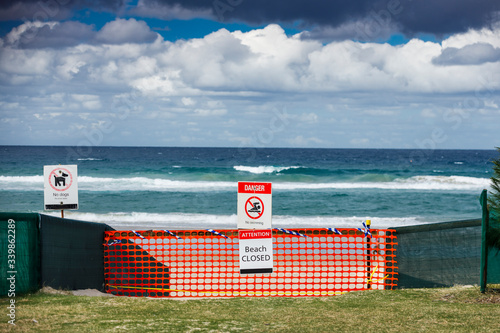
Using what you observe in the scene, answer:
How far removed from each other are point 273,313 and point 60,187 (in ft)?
17.0

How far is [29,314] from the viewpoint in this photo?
22.0ft

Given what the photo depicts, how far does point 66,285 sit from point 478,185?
47.6m

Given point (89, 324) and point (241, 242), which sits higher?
point (241, 242)

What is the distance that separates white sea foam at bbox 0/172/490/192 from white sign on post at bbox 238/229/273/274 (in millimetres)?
33861

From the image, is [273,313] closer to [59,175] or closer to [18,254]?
[18,254]

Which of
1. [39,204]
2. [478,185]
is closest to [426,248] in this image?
[39,204]

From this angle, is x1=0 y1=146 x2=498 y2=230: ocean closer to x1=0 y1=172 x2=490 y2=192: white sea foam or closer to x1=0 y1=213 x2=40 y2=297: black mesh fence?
x1=0 y1=172 x2=490 y2=192: white sea foam

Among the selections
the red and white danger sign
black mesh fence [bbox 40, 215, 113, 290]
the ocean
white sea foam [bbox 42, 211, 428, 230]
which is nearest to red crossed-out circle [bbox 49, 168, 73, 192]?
black mesh fence [bbox 40, 215, 113, 290]

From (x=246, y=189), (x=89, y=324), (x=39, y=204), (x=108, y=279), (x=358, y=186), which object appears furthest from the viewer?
(x=358, y=186)

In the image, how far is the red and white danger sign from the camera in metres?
8.60

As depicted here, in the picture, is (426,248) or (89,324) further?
(426,248)

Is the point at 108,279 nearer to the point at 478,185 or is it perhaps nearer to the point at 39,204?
the point at 39,204

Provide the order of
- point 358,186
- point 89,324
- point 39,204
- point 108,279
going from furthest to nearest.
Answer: point 358,186
point 39,204
point 108,279
point 89,324

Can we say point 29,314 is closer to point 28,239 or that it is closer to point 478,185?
point 28,239
